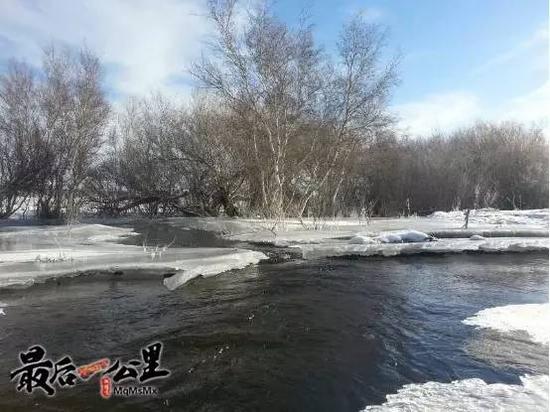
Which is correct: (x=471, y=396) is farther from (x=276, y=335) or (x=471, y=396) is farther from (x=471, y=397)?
(x=276, y=335)

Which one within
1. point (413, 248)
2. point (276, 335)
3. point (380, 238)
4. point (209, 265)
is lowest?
point (276, 335)

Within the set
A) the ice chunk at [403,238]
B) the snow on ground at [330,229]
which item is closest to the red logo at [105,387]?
the snow on ground at [330,229]

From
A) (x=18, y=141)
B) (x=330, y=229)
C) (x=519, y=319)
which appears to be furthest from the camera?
(x=18, y=141)

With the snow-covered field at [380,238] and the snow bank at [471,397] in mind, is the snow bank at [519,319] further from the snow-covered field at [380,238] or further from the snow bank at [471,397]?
the snow-covered field at [380,238]

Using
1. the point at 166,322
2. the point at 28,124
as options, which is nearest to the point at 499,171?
the point at 28,124

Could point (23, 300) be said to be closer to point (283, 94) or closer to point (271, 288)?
point (271, 288)

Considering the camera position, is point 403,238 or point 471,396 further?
point 403,238

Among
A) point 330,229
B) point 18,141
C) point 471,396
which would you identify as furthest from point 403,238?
point 18,141

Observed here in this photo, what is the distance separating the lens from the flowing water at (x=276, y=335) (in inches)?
142

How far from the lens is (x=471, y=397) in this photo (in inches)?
136

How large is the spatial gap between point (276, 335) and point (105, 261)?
4048 millimetres

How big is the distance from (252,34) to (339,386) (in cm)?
1341

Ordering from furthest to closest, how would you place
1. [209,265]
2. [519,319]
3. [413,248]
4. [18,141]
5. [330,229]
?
[18,141]
[330,229]
[413,248]
[209,265]
[519,319]

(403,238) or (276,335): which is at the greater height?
(403,238)
